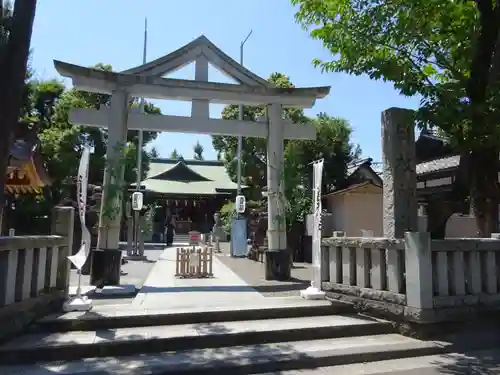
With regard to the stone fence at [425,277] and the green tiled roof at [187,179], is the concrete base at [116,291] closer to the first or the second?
the stone fence at [425,277]

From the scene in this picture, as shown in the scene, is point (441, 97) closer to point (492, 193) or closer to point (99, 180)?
point (492, 193)

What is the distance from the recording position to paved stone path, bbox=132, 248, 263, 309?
7199 millimetres

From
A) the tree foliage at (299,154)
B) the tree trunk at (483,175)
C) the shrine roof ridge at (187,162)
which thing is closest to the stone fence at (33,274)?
the tree foliage at (299,154)

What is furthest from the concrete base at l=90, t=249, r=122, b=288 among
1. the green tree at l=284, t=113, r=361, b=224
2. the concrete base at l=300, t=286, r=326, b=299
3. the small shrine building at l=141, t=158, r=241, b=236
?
the small shrine building at l=141, t=158, r=241, b=236

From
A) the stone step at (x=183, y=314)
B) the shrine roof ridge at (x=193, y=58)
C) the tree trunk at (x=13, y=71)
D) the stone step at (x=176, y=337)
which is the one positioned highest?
the shrine roof ridge at (x=193, y=58)

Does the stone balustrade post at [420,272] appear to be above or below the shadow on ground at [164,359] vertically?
above

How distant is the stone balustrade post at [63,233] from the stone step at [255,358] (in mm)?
2304

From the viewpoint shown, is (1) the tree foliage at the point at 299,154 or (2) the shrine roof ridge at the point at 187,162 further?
(2) the shrine roof ridge at the point at 187,162

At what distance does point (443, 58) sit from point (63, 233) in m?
7.52

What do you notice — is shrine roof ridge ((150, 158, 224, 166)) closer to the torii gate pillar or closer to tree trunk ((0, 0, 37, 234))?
the torii gate pillar

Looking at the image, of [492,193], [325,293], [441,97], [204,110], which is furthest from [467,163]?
Result: [204,110]

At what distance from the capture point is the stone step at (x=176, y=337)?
4891 mm

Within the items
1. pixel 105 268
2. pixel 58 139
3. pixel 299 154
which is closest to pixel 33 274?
pixel 105 268

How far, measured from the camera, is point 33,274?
5898 mm
